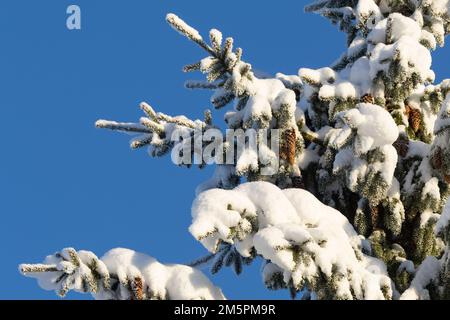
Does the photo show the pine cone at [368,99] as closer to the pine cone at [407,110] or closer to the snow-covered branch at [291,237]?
the pine cone at [407,110]

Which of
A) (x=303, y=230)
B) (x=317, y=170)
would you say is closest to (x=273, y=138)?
(x=317, y=170)

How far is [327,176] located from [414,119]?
1136 millimetres

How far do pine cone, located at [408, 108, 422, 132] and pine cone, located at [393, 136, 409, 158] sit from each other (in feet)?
1.55

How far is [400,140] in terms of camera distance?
7723 millimetres

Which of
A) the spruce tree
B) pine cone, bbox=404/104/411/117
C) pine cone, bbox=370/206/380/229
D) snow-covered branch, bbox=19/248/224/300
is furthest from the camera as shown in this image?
pine cone, bbox=404/104/411/117

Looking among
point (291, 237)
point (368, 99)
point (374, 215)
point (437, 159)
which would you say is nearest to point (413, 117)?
point (368, 99)

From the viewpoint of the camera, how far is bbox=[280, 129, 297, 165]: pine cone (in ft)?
24.5

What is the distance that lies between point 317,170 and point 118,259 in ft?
7.50

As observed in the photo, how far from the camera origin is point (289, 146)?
24.5ft

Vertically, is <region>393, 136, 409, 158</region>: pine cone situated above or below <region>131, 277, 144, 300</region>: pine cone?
above

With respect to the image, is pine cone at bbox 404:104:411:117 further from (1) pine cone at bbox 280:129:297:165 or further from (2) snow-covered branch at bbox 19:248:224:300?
(2) snow-covered branch at bbox 19:248:224:300

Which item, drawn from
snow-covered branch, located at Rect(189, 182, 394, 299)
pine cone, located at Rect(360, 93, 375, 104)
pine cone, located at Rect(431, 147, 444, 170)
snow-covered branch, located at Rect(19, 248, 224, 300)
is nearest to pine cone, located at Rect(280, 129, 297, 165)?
pine cone, located at Rect(360, 93, 375, 104)
